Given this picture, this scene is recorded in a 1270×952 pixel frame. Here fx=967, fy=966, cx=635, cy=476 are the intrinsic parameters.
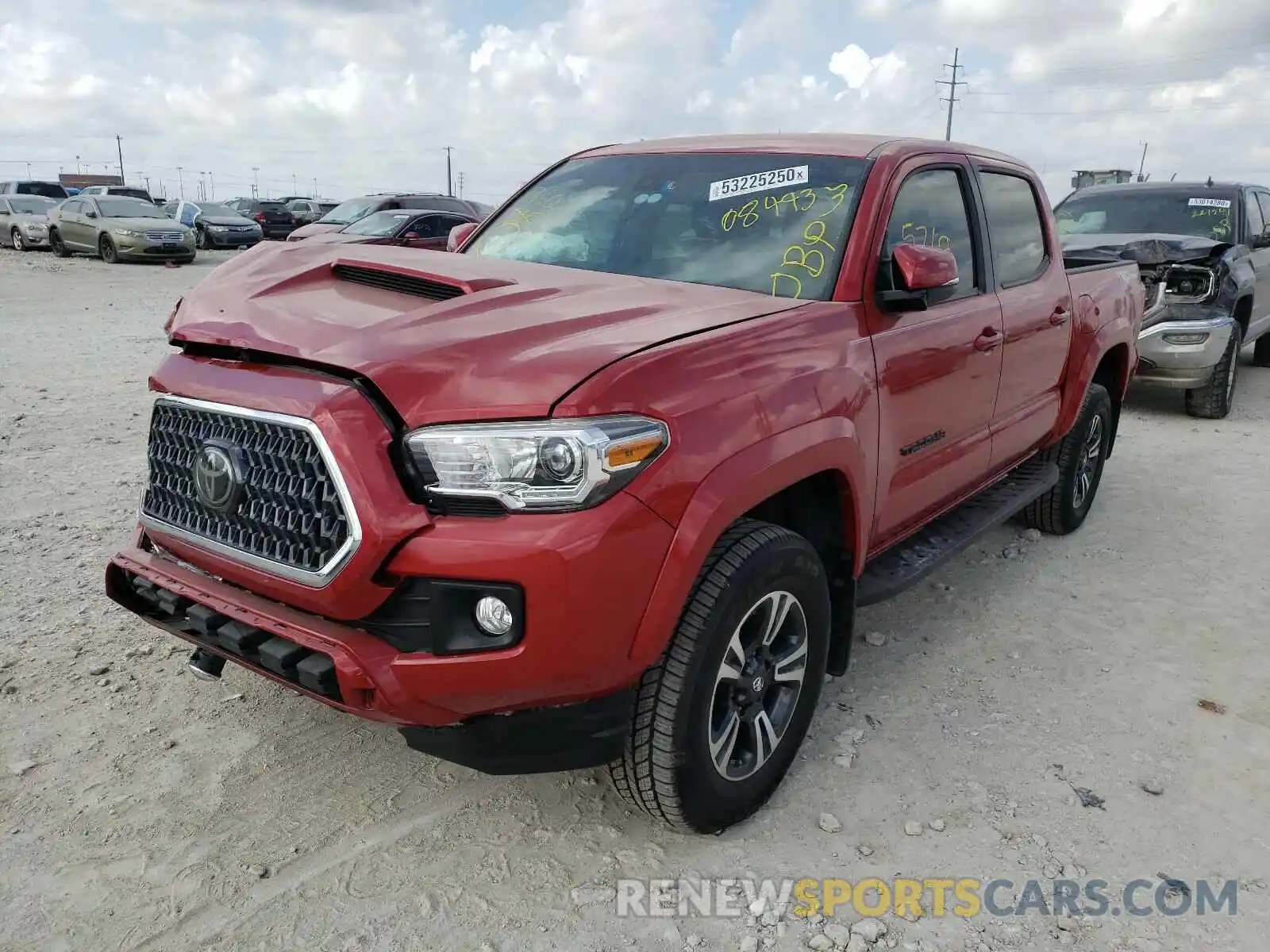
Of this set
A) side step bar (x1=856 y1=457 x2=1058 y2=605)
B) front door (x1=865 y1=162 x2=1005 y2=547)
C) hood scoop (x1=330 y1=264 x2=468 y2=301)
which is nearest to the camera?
hood scoop (x1=330 y1=264 x2=468 y2=301)

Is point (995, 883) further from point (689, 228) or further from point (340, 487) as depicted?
point (689, 228)

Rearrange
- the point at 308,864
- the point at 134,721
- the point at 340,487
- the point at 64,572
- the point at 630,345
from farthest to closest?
the point at 64,572 → the point at 134,721 → the point at 308,864 → the point at 630,345 → the point at 340,487

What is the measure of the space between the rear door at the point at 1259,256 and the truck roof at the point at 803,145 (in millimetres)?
6276

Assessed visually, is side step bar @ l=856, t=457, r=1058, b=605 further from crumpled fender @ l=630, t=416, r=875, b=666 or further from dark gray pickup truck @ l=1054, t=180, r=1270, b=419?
dark gray pickup truck @ l=1054, t=180, r=1270, b=419

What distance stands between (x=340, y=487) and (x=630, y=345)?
2.52 ft

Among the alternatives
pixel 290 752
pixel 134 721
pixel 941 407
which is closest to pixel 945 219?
pixel 941 407

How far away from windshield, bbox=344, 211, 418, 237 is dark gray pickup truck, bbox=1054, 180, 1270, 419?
1055cm

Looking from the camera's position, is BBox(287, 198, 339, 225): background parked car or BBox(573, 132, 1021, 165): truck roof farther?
BBox(287, 198, 339, 225): background parked car

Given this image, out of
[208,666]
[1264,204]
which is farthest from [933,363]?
[1264,204]

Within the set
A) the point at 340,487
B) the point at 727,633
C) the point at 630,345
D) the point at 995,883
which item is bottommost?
the point at 995,883

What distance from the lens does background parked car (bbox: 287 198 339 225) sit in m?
31.0

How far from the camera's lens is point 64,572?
4.16m

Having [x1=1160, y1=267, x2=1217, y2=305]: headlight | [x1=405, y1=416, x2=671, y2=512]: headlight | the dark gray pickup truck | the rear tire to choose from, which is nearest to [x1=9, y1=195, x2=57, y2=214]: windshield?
the dark gray pickup truck

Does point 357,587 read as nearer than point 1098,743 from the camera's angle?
Yes
